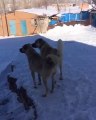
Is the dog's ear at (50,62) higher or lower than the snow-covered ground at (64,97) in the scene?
higher

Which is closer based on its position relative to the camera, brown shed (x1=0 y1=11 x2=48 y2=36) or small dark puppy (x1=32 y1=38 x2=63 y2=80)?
small dark puppy (x1=32 y1=38 x2=63 y2=80)

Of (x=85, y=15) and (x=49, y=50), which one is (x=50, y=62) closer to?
(x=49, y=50)

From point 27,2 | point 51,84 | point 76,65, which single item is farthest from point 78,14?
point 27,2

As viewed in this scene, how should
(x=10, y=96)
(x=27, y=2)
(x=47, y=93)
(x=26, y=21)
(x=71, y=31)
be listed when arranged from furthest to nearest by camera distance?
1. (x=27, y=2)
2. (x=26, y=21)
3. (x=71, y=31)
4. (x=10, y=96)
5. (x=47, y=93)

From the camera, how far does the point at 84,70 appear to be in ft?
25.0

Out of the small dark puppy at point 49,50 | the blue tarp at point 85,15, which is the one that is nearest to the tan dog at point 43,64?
Result: the small dark puppy at point 49,50

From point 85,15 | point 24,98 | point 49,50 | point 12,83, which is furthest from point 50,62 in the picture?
point 85,15

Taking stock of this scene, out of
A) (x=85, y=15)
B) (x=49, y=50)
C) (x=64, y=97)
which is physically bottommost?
(x=85, y=15)

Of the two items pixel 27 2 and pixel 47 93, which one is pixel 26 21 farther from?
pixel 27 2

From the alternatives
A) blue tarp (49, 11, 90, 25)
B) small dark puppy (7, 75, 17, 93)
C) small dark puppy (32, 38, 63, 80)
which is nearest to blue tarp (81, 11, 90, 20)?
blue tarp (49, 11, 90, 25)

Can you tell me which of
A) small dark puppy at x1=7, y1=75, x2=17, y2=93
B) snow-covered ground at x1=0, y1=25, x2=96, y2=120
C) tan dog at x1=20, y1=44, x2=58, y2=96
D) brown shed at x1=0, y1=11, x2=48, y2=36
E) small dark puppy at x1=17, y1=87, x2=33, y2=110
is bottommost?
brown shed at x1=0, y1=11, x2=48, y2=36

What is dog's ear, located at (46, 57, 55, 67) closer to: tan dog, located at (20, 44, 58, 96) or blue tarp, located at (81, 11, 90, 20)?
tan dog, located at (20, 44, 58, 96)

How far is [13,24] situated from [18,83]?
24.1 metres

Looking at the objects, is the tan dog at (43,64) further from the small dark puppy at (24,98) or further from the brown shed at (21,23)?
the brown shed at (21,23)
